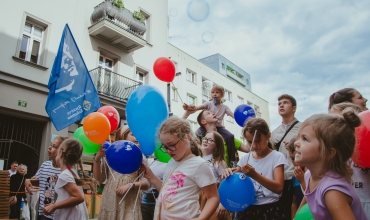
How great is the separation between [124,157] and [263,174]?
1.25 metres

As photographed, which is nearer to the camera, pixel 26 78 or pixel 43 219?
pixel 43 219

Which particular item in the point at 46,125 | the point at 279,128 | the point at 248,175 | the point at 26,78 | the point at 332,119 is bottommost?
the point at 248,175

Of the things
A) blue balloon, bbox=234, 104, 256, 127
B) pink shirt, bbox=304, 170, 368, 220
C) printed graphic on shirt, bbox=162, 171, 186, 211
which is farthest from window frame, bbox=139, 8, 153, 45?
pink shirt, bbox=304, 170, 368, 220

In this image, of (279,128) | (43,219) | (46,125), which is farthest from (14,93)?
(279,128)

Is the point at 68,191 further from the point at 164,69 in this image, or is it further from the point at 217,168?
the point at 164,69

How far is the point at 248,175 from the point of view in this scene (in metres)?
2.19

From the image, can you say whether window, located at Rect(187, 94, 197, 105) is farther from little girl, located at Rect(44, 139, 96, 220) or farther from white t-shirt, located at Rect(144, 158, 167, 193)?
little girl, located at Rect(44, 139, 96, 220)

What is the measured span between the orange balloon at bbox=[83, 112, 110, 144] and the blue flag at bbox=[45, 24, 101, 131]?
10.2ft

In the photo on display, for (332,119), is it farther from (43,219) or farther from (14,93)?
(14,93)

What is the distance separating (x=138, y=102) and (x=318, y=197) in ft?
6.56

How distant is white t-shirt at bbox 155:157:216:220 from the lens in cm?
186

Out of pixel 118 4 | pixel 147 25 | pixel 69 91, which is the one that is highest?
pixel 147 25

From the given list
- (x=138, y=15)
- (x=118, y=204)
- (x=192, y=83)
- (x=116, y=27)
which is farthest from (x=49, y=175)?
(x=192, y=83)

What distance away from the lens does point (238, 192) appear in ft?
7.20
